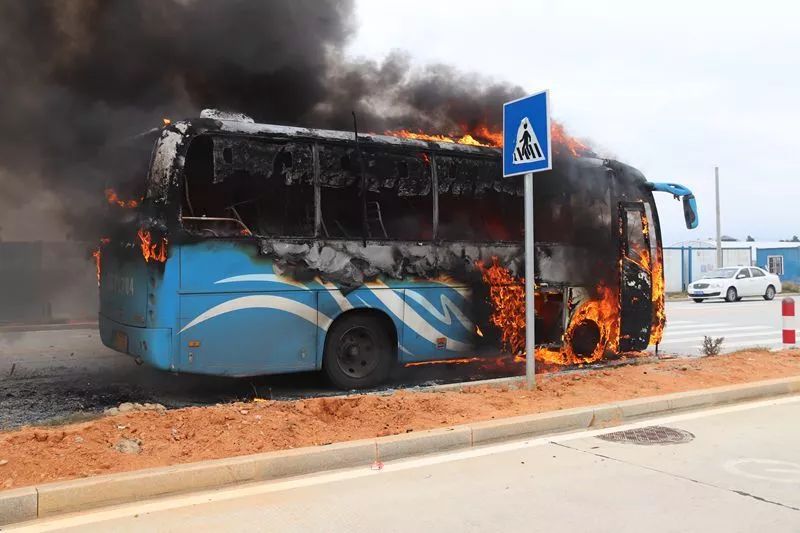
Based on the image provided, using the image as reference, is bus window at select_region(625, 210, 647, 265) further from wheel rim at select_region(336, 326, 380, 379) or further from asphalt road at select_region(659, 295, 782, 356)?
wheel rim at select_region(336, 326, 380, 379)

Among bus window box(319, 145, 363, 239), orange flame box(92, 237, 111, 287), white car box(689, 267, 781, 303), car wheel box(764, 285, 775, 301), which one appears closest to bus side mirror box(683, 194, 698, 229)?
bus window box(319, 145, 363, 239)

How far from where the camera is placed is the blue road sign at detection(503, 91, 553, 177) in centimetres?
628

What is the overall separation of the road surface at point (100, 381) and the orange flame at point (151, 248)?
152 cm

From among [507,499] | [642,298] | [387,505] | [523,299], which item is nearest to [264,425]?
[387,505]

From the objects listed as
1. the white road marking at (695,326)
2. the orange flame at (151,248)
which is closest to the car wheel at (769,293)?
the white road marking at (695,326)

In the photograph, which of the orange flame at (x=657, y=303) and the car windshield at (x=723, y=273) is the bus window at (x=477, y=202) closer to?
the orange flame at (x=657, y=303)

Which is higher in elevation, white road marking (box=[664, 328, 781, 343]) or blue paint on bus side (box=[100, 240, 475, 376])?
blue paint on bus side (box=[100, 240, 475, 376])

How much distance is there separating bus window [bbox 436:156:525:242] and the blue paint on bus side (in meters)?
1.08

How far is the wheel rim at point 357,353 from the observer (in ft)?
23.3

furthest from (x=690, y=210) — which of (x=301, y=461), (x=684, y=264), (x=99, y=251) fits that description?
(x=684, y=264)

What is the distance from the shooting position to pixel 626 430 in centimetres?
568

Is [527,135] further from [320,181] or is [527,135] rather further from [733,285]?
[733,285]

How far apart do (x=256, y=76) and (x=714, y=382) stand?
718 centimetres

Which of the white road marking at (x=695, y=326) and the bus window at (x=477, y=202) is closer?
the bus window at (x=477, y=202)
